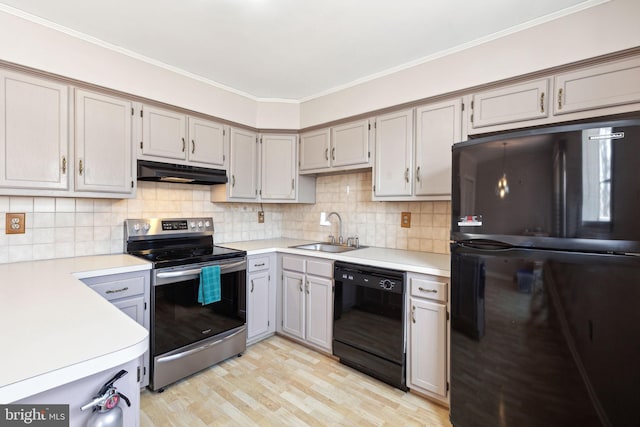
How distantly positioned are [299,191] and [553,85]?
7.25 ft

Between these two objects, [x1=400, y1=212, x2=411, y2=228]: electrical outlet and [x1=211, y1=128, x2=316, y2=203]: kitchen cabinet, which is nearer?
[x1=400, y1=212, x2=411, y2=228]: electrical outlet

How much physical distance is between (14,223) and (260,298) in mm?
1825

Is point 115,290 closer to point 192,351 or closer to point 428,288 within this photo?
point 192,351

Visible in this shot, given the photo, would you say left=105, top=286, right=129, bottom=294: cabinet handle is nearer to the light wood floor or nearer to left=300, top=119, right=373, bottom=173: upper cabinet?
the light wood floor

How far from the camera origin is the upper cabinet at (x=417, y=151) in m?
2.16

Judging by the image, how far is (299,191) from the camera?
321 centimetres

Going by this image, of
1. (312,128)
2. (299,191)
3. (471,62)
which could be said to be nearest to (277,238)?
(299,191)

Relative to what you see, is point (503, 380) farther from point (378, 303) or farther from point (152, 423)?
point (152, 423)

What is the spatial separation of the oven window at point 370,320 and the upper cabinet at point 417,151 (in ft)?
A: 2.63

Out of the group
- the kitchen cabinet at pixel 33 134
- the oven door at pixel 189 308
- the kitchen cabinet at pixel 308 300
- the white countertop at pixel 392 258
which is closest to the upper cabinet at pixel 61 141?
the kitchen cabinet at pixel 33 134

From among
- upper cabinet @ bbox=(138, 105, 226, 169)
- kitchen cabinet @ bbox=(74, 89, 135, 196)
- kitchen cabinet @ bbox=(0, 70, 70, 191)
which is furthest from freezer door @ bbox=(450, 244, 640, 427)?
kitchen cabinet @ bbox=(0, 70, 70, 191)

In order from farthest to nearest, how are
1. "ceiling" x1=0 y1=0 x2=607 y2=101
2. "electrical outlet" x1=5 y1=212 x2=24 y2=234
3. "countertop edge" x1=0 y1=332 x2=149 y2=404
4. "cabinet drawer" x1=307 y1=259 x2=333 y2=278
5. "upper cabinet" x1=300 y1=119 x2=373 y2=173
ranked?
1. "upper cabinet" x1=300 y1=119 x2=373 y2=173
2. "cabinet drawer" x1=307 y1=259 x2=333 y2=278
3. "electrical outlet" x1=5 y1=212 x2=24 y2=234
4. "ceiling" x1=0 y1=0 x2=607 y2=101
5. "countertop edge" x1=0 y1=332 x2=149 y2=404

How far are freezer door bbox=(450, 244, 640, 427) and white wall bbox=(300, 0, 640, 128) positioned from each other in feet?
3.85

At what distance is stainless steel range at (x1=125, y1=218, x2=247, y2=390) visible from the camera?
2074mm
